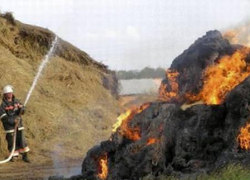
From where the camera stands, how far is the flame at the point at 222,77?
11.2 m

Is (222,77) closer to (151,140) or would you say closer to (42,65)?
(151,140)

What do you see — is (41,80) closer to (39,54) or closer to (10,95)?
(39,54)

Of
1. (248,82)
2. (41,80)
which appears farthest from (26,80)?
(248,82)

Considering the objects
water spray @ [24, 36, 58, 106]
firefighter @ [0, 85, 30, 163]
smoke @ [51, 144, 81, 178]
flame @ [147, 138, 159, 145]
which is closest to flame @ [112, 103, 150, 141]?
flame @ [147, 138, 159, 145]

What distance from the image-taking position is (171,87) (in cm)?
1259

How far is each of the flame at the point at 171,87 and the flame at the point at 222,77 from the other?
31.2 inches

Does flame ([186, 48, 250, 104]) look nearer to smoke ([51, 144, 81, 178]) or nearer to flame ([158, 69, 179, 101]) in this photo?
flame ([158, 69, 179, 101])

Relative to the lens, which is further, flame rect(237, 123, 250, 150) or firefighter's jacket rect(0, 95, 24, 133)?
firefighter's jacket rect(0, 95, 24, 133)

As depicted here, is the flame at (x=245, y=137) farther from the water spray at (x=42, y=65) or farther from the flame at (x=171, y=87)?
the water spray at (x=42, y=65)

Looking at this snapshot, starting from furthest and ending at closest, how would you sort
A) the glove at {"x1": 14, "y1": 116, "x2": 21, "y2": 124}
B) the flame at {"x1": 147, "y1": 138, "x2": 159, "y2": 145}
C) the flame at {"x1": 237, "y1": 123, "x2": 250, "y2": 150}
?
the glove at {"x1": 14, "y1": 116, "x2": 21, "y2": 124}
the flame at {"x1": 147, "y1": 138, "x2": 159, "y2": 145}
the flame at {"x1": 237, "y1": 123, "x2": 250, "y2": 150}

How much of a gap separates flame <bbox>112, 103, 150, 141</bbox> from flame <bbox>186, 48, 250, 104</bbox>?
1.27m

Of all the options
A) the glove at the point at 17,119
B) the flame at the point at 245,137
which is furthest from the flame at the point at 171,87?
the glove at the point at 17,119

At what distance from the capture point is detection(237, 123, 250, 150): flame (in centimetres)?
976

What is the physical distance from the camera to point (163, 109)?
1099 centimetres
